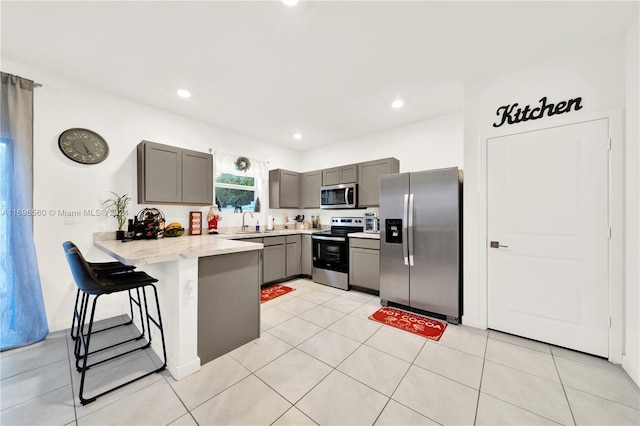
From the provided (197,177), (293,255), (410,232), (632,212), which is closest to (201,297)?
(197,177)

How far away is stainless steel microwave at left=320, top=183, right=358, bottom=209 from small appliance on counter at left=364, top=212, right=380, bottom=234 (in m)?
0.29

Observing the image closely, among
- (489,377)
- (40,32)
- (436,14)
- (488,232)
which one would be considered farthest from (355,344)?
(40,32)

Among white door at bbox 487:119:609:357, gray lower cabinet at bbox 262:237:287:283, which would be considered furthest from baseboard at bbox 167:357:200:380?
white door at bbox 487:119:609:357

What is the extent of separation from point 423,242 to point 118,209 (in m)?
3.80

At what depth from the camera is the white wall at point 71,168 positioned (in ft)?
8.30

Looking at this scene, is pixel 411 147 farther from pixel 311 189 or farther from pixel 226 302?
pixel 226 302

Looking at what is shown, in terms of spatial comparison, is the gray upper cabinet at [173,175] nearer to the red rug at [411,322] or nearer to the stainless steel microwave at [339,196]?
the stainless steel microwave at [339,196]

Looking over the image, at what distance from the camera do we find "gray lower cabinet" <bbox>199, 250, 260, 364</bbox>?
198cm

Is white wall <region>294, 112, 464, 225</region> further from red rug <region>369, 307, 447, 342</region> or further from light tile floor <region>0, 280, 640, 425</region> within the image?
light tile floor <region>0, 280, 640, 425</region>

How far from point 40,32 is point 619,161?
16.3ft

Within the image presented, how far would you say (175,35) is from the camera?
205 centimetres

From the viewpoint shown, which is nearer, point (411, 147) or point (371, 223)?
point (411, 147)

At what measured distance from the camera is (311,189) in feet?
16.4

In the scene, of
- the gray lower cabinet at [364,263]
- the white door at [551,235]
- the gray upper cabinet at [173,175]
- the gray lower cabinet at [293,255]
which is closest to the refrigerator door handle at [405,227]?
the gray lower cabinet at [364,263]
